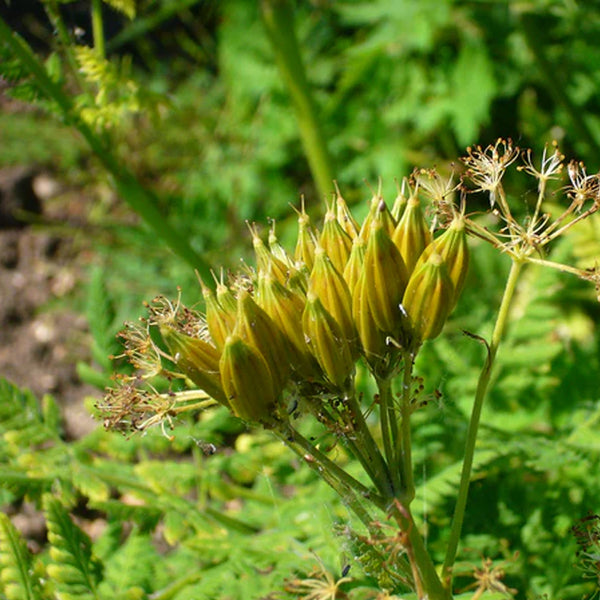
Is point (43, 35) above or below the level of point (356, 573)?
above

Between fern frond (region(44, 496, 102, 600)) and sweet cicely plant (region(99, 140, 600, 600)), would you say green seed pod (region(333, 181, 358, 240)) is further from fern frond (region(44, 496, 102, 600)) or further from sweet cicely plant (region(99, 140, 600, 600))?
fern frond (region(44, 496, 102, 600))

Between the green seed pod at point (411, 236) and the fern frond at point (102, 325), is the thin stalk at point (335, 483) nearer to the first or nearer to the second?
the green seed pod at point (411, 236)

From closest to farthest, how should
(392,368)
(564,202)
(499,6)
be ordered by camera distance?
(392,368) < (564,202) < (499,6)

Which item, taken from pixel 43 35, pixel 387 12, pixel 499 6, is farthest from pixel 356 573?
pixel 43 35

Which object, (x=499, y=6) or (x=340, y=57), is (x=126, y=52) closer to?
(x=340, y=57)

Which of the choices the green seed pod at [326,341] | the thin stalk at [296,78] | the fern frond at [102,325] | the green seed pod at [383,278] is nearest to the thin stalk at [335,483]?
the green seed pod at [326,341]

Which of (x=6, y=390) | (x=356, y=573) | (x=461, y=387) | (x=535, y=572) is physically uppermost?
(x=6, y=390)

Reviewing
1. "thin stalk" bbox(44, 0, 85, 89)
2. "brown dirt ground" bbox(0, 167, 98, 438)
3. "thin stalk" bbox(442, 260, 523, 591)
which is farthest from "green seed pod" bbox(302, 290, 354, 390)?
"brown dirt ground" bbox(0, 167, 98, 438)

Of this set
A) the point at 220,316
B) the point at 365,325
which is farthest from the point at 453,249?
the point at 220,316
